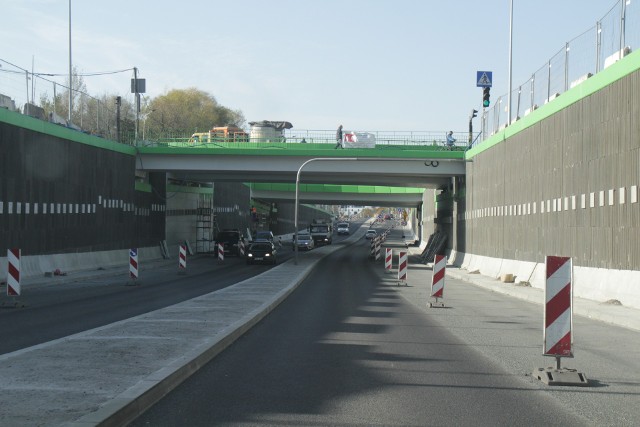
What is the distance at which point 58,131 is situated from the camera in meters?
34.4

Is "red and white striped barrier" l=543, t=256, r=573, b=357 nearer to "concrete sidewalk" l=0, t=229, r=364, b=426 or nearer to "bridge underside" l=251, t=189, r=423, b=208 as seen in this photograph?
"concrete sidewalk" l=0, t=229, r=364, b=426

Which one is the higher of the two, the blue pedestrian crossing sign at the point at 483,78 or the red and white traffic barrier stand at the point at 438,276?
the blue pedestrian crossing sign at the point at 483,78

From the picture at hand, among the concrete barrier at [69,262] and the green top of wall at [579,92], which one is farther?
the concrete barrier at [69,262]

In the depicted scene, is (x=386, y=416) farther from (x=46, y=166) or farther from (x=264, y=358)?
(x=46, y=166)

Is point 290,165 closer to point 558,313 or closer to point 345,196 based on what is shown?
point 345,196

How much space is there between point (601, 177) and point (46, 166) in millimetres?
23813

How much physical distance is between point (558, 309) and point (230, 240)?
162 ft

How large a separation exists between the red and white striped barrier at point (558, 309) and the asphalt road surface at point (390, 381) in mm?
565

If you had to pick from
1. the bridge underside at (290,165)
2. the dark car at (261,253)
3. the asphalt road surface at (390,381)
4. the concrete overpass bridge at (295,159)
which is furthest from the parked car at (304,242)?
the asphalt road surface at (390,381)

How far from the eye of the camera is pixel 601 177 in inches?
832

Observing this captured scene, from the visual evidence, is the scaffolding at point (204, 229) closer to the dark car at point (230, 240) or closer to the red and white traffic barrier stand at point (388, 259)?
the dark car at point (230, 240)

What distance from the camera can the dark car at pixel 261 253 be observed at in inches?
1895

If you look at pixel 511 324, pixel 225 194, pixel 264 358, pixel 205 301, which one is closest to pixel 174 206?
pixel 225 194

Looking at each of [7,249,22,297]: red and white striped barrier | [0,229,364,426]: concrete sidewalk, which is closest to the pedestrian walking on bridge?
[7,249,22,297]: red and white striped barrier
